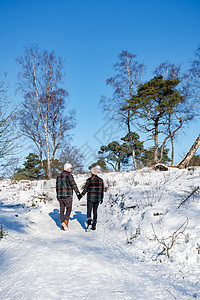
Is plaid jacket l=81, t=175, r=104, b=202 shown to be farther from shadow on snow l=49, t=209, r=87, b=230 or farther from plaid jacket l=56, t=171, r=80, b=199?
shadow on snow l=49, t=209, r=87, b=230

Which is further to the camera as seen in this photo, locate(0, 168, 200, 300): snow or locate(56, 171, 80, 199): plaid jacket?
locate(56, 171, 80, 199): plaid jacket

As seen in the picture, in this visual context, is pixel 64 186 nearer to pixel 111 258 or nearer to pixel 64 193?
pixel 64 193

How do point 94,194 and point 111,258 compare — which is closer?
point 111,258

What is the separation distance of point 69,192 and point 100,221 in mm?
1695

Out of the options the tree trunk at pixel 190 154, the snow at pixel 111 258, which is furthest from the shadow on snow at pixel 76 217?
the tree trunk at pixel 190 154

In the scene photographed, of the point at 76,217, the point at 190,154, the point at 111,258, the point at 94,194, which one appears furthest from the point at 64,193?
the point at 190,154

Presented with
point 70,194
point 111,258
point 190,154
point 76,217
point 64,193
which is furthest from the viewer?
point 190,154

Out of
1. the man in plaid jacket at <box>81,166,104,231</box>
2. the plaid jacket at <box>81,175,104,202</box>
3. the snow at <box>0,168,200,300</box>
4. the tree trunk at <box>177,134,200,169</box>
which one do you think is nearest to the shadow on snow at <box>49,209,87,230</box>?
the snow at <box>0,168,200,300</box>

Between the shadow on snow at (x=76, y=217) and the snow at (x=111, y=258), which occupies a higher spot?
the snow at (x=111, y=258)

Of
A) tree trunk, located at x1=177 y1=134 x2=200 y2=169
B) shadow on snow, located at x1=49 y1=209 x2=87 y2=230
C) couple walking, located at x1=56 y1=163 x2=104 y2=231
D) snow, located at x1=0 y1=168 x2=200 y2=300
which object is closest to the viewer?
snow, located at x1=0 y1=168 x2=200 y2=300

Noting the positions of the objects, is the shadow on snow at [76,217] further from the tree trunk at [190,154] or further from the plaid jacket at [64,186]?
the tree trunk at [190,154]

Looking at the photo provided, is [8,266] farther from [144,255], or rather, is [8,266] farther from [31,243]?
[144,255]

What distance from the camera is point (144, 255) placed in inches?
134

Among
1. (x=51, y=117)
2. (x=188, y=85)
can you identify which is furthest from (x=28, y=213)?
(x=188, y=85)
